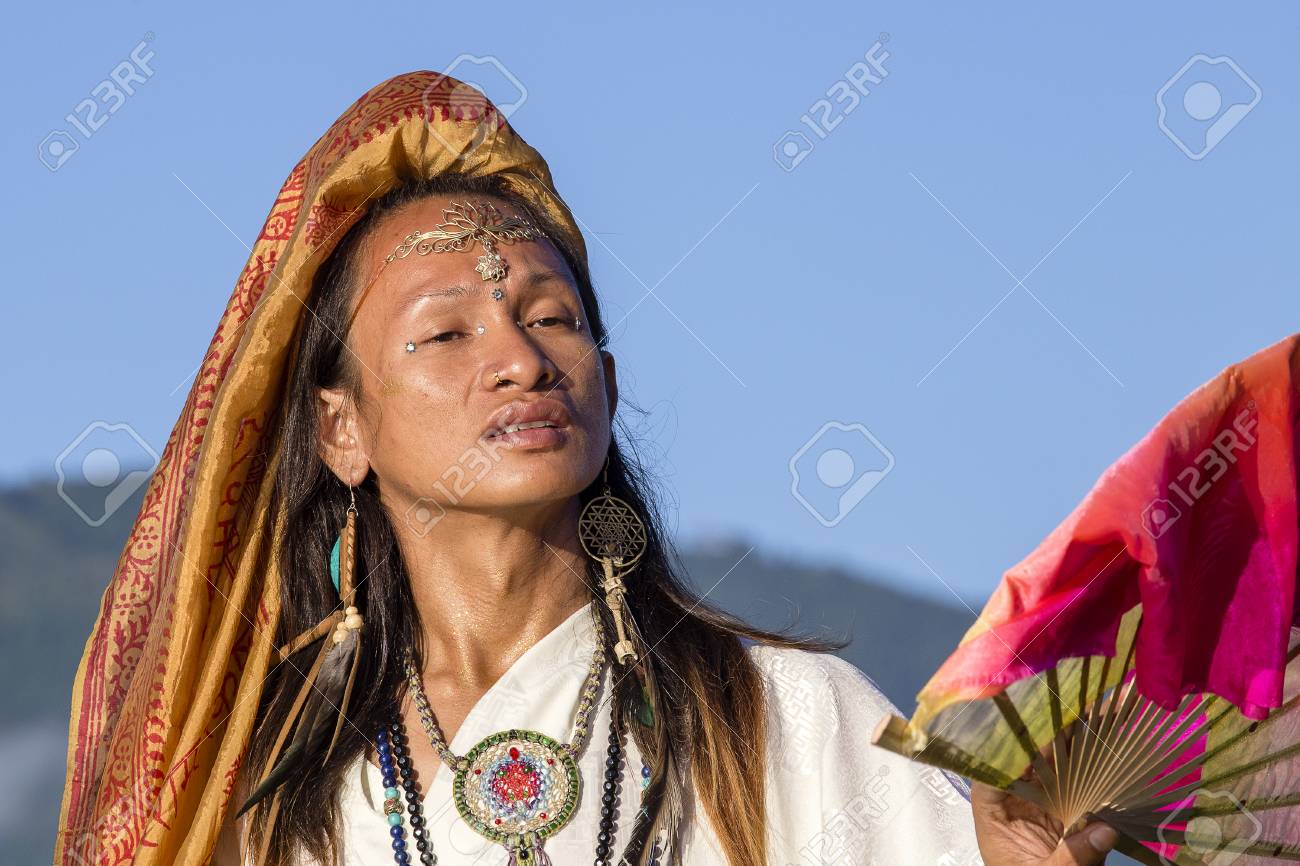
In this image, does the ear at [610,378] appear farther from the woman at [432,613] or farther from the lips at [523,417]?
the lips at [523,417]

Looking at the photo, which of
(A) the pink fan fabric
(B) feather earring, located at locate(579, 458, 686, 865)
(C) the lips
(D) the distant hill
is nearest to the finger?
(A) the pink fan fabric

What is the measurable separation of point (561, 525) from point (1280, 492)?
5.50 ft

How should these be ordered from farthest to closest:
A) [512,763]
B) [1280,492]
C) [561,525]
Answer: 1. [561,525]
2. [512,763]
3. [1280,492]

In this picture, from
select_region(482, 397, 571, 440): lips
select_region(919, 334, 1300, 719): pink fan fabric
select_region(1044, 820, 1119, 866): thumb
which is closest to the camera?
select_region(919, 334, 1300, 719): pink fan fabric

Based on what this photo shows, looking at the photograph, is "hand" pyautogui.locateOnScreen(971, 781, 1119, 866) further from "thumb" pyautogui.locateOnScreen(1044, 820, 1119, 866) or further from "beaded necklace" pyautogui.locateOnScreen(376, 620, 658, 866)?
"beaded necklace" pyautogui.locateOnScreen(376, 620, 658, 866)

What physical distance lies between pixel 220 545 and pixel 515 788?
2.69 feet

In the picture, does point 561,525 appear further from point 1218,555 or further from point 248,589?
point 1218,555

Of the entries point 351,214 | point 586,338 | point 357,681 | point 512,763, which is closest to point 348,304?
point 351,214

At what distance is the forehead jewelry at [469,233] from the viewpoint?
371 cm

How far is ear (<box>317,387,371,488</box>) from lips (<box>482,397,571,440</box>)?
478 millimetres

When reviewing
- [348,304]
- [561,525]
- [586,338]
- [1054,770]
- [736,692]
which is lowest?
[1054,770]

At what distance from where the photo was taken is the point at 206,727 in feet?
11.9

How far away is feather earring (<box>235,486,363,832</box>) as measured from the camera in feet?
11.6

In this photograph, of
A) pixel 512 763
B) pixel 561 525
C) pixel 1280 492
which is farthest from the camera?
pixel 561 525
